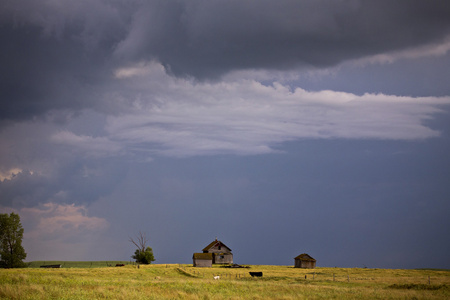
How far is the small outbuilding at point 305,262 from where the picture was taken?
347 ft

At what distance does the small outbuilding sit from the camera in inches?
4164

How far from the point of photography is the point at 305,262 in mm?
106375

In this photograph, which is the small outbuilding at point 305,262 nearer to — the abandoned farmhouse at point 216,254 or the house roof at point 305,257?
the house roof at point 305,257

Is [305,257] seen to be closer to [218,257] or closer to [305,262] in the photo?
[305,262]

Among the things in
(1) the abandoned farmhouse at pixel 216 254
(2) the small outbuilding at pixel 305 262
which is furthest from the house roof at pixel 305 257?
(1) the abandoned farmhouse at pixel 216 254

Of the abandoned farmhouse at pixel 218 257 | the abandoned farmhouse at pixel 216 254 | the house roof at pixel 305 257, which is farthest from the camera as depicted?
the house roof at pixel 305 257

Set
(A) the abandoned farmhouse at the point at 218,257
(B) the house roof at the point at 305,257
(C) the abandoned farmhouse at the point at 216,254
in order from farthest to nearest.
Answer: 1. (B) the house roof at the point at 305,257
2. (C) the abandoned farmhouse at the point at 216,254
3. (A) the abandoned farmhouse at the point at 218,257

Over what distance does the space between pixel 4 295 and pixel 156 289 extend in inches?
484

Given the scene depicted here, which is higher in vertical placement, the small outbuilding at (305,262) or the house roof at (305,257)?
the house roof at (305,257)

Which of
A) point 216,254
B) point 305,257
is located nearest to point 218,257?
point 216,254

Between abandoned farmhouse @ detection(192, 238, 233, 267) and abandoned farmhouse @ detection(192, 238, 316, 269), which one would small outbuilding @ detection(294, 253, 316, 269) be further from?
abandoned farmhouse @ detection(192, 238, 233, 267)

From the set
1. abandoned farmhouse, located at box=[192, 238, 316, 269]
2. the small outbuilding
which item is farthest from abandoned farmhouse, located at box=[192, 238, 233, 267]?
the small outbuilding

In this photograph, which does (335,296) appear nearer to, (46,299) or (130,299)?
(130,299)

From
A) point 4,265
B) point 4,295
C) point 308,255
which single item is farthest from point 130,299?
point 308,255
